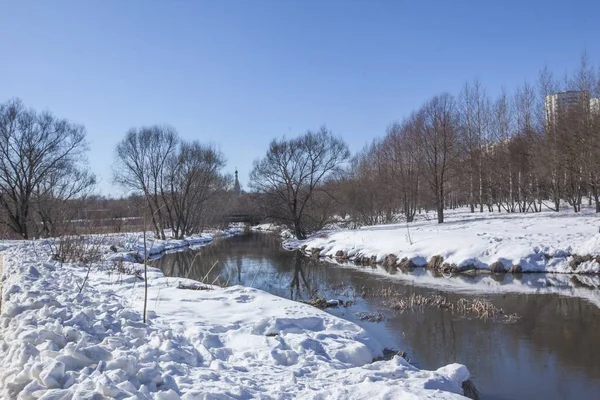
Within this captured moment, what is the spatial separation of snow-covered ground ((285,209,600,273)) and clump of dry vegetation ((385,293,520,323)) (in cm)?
674

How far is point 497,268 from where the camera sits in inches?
734

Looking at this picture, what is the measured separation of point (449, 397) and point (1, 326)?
5985mm

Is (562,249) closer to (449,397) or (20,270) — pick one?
(449,397)

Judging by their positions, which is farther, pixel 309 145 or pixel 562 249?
pixel 309 145

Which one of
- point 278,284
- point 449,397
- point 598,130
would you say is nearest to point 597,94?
point 598,130

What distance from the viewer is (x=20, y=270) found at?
11.8 meters

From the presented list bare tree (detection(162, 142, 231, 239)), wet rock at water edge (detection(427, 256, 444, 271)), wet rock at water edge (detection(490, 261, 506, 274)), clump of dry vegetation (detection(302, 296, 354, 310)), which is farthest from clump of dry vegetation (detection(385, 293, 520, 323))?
bare tree (detection(162, 142, 231, 239))

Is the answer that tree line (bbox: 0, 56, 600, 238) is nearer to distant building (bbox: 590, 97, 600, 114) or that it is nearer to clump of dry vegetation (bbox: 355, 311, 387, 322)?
distant building (bbox: 590, 97, 600, 114)

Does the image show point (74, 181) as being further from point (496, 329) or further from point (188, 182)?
point (496, 329)

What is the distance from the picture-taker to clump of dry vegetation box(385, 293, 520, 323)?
1138 cm

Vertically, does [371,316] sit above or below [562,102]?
below

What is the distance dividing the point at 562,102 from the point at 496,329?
27.8 meters

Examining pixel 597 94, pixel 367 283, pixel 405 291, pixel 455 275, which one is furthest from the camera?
pixel 597 94

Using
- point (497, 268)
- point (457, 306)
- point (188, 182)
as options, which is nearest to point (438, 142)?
point (497, 268)
